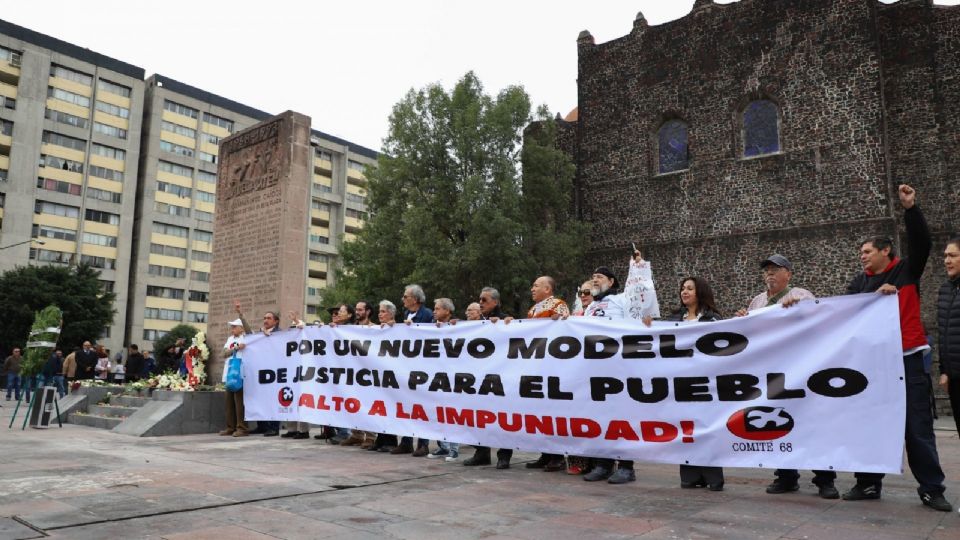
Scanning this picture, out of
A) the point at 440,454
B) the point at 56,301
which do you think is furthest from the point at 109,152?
the point at 440,454

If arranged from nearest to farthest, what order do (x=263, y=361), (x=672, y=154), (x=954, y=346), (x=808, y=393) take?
(x=954, y=346), (x=808, y=393), (x=263, y=361), (x=672, y=154)

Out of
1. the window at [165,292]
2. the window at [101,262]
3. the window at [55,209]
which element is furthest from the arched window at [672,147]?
the window at [165,292]

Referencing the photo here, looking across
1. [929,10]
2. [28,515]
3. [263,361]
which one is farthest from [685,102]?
[28,515]

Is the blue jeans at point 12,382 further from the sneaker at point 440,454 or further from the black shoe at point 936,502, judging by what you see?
the black shoe at point 936,502

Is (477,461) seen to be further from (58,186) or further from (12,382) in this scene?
(58,186)

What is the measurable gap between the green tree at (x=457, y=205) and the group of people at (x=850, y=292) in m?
15.1

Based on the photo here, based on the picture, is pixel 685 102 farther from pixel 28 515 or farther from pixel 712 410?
pixel 28 515

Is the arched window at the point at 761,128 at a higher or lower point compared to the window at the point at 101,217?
lower

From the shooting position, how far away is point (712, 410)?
5289 mm

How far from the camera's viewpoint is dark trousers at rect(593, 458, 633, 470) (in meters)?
5.79

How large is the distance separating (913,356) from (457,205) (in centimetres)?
1963

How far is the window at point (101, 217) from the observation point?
56.6 m

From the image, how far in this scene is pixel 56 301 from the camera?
39.1m

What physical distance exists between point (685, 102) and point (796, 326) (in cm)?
2183
